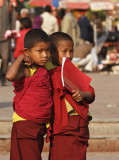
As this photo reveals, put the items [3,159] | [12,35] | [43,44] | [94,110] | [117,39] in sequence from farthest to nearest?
[117,39], [12,35], [94,110], [3,159], [43,44]

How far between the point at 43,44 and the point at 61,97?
0.41m

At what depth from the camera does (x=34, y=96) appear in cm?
353

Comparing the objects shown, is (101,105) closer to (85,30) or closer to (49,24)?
(49,24)

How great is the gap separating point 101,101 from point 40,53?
5173 mm

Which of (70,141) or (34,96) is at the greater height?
(34,96)

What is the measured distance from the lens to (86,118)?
376 cm

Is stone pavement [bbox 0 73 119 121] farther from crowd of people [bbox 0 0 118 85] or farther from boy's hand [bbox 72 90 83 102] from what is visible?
boy's hand [bbox 72 90 83 102]

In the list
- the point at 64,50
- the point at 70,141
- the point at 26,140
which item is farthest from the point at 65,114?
the point at 64,50

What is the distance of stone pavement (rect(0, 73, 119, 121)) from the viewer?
22.0 feet

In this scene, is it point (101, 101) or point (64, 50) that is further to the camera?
point (101, 101)

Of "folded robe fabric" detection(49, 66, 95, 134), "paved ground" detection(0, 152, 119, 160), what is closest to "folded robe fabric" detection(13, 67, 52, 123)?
"folded robe fabric" detection(49, 66, 95, 134)

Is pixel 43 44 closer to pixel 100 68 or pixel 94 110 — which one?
pixel 94 110

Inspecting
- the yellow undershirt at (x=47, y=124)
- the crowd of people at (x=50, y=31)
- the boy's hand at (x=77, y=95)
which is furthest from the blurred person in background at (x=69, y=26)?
the boy's hand at (x=77, y=95)

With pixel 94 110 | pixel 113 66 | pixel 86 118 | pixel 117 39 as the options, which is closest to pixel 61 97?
pixel 86 118
